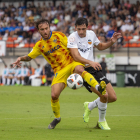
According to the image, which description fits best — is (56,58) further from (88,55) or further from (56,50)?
(88,55)

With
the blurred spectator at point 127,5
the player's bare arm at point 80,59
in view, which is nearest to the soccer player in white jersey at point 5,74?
the blurred spectator at point 127,5

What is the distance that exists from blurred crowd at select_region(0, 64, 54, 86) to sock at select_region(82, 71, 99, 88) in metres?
17.3

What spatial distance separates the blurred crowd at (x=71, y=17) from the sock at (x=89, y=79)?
56.4 feet

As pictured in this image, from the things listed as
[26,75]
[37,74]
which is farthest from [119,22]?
[26,75]

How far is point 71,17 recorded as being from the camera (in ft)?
92.1

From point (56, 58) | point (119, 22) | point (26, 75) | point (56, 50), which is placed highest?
point (119, 22)

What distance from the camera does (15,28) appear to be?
2862 centimetres

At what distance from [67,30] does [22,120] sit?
60.1 feet

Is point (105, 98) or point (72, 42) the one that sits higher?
point (72, 42)

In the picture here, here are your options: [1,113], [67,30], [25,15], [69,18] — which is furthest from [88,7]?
[1,113]

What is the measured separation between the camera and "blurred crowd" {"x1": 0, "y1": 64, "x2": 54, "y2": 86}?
77.2ft

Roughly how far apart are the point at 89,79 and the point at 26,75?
63.2ft

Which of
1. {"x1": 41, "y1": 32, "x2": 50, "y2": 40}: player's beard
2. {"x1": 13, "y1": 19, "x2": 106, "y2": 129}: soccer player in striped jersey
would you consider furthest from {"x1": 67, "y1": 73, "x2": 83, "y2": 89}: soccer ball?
{"x1": 41, "y1": 32, "x2": 50, "y2": 40}: player's beard

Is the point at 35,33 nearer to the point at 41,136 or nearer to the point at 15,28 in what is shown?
the point at 15,28
